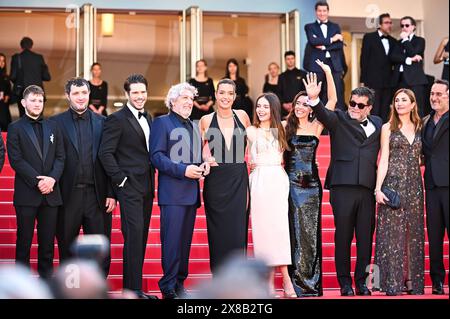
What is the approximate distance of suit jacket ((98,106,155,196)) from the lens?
20.9 ft

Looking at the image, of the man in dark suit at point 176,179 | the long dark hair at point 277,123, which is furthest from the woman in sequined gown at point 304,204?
the man in dark suit at point 176,179

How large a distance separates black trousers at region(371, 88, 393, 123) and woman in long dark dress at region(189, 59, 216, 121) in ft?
7.71

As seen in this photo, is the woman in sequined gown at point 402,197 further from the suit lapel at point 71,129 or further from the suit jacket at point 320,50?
the suit jacket at point 320,50

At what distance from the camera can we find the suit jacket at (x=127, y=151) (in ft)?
20.9

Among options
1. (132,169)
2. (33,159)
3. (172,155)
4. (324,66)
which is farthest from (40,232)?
(324,66)

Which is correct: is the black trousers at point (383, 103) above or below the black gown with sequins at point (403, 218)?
above

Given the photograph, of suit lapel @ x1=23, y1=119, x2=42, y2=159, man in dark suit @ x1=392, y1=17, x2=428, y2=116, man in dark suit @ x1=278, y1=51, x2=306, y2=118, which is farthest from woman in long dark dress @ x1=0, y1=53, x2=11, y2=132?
suit lapel @ x1=23, y1=119, x2=42, y2=159

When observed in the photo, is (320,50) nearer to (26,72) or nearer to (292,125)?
(26,72)

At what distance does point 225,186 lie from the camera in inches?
259

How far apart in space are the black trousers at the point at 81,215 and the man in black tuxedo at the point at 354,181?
187 cm

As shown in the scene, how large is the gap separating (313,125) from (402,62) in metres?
4.99

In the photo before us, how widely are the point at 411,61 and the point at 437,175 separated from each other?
516cm

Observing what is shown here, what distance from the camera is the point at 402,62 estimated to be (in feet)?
37.6

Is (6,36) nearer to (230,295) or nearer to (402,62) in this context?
(402,62)
